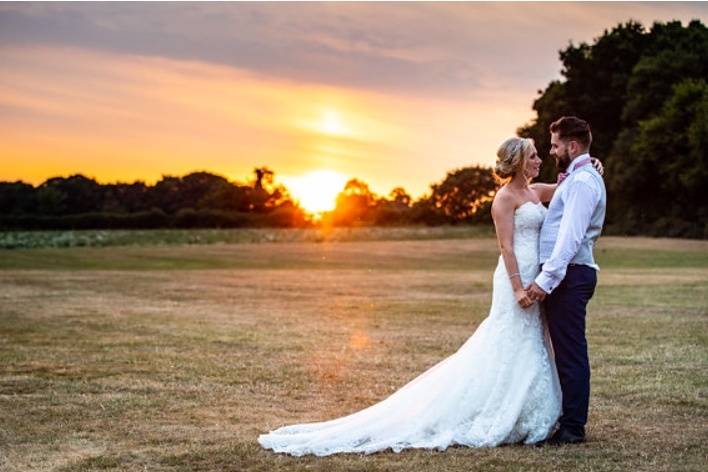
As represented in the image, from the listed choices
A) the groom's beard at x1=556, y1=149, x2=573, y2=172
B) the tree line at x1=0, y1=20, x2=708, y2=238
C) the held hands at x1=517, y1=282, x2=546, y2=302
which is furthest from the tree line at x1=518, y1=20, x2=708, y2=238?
the held hands at x1=517, y1=282, x2=546, y2=302

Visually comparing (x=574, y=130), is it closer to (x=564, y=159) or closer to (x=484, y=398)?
(x=564, y=159)

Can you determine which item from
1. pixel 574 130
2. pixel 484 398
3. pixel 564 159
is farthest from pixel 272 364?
pixel 574 130

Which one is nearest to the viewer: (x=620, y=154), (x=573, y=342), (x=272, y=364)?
(x=573, y=342)

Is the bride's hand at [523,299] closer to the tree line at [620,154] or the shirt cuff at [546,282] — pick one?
the shirt cuff at [546,282]

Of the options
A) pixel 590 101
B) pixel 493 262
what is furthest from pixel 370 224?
pixel 493 262

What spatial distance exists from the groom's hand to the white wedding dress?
0.23 m

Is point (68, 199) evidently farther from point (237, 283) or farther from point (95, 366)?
point (95, 366)

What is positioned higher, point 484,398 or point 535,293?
point 535,293

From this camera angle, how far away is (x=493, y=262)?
145 feet

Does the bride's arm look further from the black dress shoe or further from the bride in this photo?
the black dress shoe

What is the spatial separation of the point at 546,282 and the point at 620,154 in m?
66.9

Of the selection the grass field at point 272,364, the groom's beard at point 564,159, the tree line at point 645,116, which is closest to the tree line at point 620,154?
the tree line at point 645,116

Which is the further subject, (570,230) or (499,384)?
(499,384)

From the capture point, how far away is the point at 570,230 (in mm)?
8602
